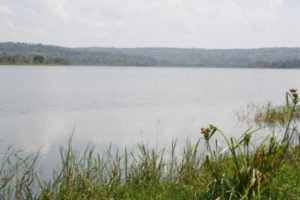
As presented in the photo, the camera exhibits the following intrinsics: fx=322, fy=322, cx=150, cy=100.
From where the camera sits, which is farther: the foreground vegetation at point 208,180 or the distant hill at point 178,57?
the distant hill at point 178,57

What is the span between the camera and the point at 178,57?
14625 cm

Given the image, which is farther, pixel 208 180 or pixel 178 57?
pixel 178 57

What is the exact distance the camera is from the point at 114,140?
10.2 metres

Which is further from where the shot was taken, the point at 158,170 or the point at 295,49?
the point at 295,49

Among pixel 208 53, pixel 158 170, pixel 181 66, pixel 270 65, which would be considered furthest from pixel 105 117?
pixel 208 53

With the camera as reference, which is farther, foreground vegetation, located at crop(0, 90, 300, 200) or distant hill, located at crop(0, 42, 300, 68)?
distant hill, located at crop(0, 42, 300, 68)

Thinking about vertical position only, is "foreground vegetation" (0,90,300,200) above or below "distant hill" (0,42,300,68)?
below

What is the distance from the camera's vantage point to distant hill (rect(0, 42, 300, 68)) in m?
114

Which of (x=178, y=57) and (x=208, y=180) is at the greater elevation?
(x=178, y=57)

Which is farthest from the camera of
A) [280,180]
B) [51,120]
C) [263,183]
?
[51,120]

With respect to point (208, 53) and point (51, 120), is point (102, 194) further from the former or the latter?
point (208, 53)

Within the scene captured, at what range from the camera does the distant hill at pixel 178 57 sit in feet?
376

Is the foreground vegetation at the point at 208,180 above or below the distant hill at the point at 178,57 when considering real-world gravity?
below

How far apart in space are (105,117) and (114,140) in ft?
14.4
